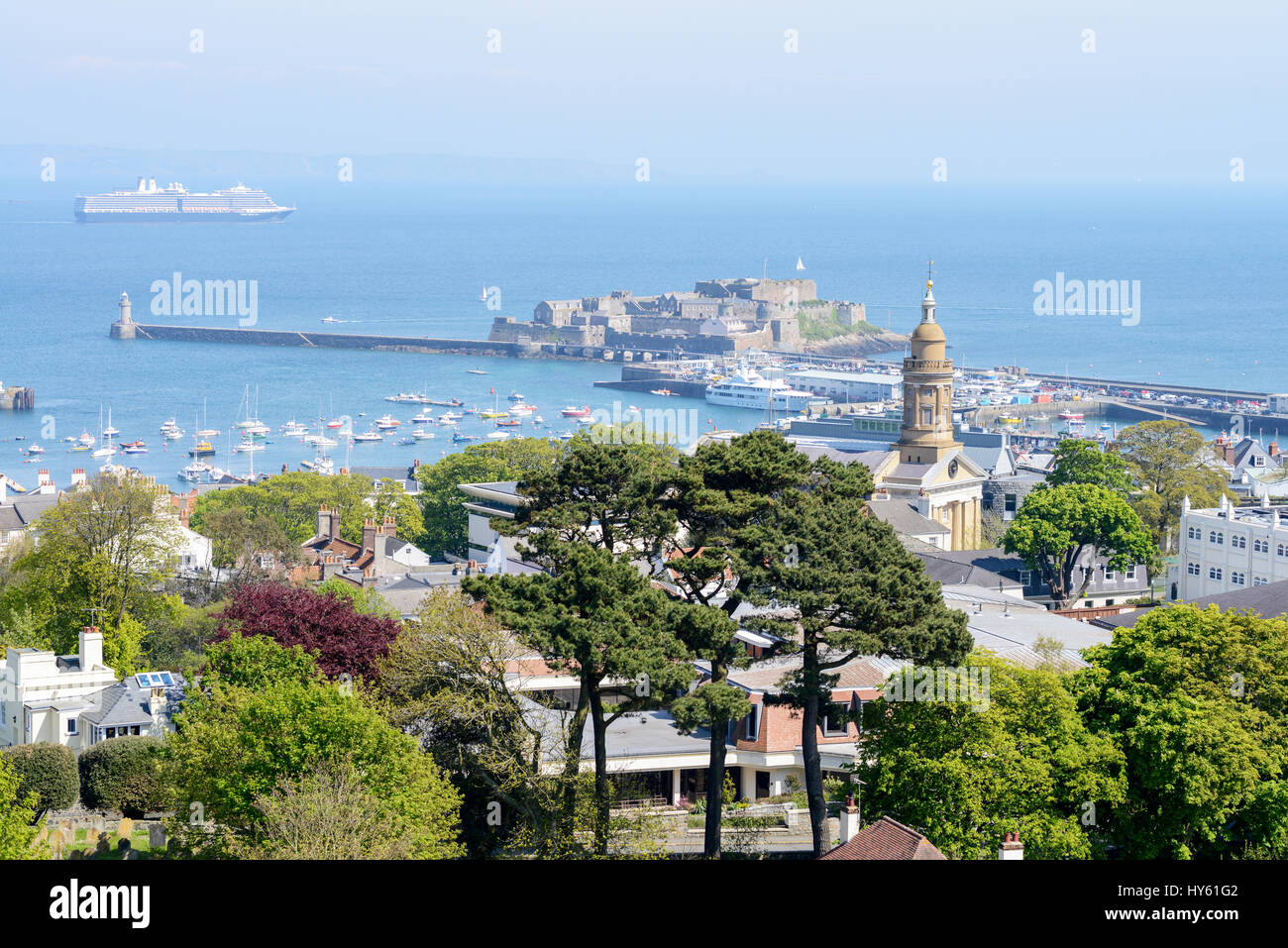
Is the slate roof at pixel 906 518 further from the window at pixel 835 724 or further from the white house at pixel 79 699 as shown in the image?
the white house at pixel 79 699

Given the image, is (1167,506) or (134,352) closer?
(1167,506)

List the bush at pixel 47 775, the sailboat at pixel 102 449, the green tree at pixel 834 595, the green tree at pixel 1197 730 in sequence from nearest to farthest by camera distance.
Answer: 1. the green tree at pixel 1197 730
2. the green tree at pixel 834 595
3. the bush at pixel 47 775
4. the sailboat at pixel 102 449

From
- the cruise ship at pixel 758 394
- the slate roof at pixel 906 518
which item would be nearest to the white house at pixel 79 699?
the slate roof at pixel 906 518

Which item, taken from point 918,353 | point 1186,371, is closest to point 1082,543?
point 918,353

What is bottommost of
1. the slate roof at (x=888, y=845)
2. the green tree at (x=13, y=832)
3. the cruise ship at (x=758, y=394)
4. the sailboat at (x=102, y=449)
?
the sailboat at (x=102, y=449)

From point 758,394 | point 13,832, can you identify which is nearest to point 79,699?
point 13,832

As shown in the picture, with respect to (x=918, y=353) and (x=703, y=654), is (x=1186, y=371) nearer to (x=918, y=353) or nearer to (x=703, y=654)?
(x=918, y=353)

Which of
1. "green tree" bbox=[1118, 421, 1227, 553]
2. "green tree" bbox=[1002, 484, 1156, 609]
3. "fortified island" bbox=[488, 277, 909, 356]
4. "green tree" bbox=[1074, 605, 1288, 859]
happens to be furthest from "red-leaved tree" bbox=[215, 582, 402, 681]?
"fortified island" bbox=[488, 277, 909, 356]
